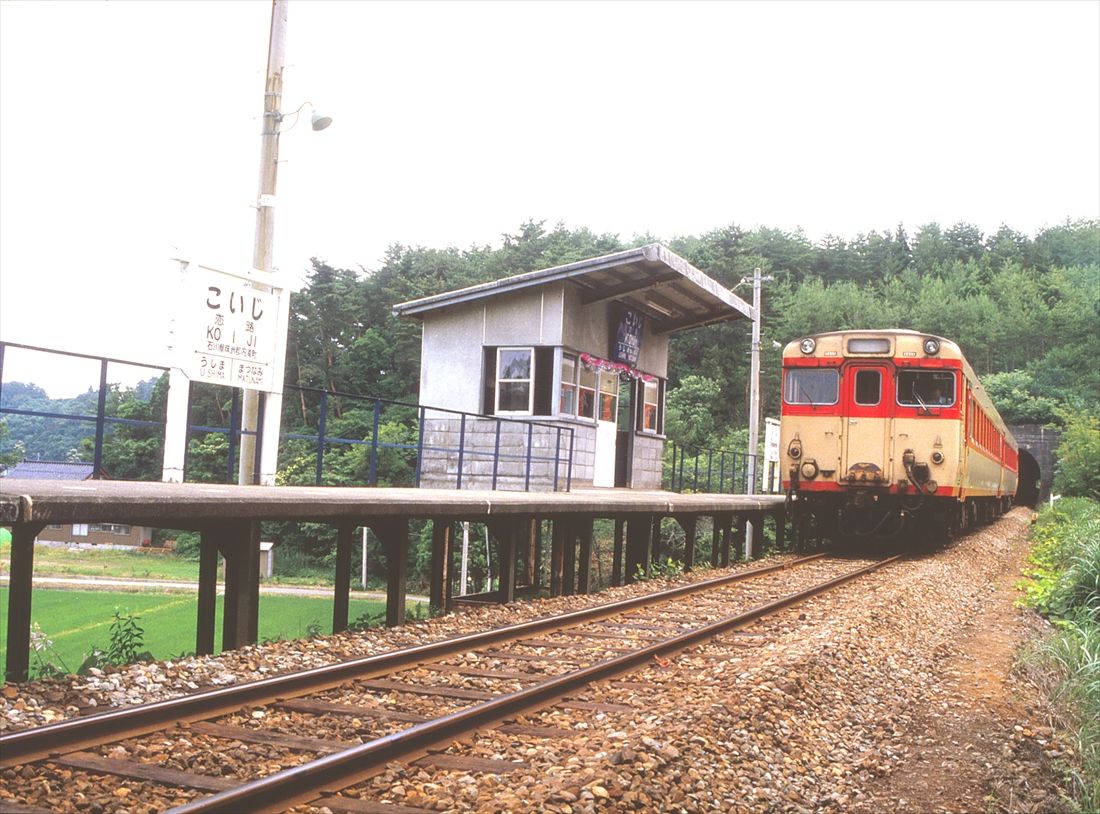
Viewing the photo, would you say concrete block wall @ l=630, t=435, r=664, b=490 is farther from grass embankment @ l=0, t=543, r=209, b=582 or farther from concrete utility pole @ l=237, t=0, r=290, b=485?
grass embankment @ l=0, t=543, r=209, b=582

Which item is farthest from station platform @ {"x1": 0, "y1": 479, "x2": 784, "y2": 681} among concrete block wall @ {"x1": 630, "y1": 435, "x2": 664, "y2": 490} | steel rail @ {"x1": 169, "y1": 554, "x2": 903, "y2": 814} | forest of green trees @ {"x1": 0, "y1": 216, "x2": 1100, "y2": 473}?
forest of green trees @ {"x1": 0, "y1": 216, "x2": 1100, "y2": 473}

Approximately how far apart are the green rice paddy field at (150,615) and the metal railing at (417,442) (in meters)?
4.58

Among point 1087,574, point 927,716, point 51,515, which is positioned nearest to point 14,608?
point 51,515

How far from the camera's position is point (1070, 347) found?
2276 inches

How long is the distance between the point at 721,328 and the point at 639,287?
38.5m

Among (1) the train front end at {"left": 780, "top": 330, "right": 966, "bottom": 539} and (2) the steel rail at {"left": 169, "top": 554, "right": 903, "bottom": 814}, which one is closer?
(2) the steel rail at {"left": 169, "top": 554, "right": 903, "bottom": 814}

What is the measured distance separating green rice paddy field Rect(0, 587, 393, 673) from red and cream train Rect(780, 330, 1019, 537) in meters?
16.2

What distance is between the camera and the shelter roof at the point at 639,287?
1759 centimetres

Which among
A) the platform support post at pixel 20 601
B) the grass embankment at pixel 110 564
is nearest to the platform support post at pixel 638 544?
the platform support post at pixel 20 601

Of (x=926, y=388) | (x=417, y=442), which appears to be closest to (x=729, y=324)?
(x=417, y=442)

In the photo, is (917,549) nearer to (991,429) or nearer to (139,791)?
(991,429)

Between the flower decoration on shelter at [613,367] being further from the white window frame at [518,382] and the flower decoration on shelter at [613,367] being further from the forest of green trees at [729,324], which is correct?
the forest of green trees at [729,324]

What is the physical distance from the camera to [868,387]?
52.0ft

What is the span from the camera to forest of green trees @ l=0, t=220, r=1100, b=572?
154 ft
